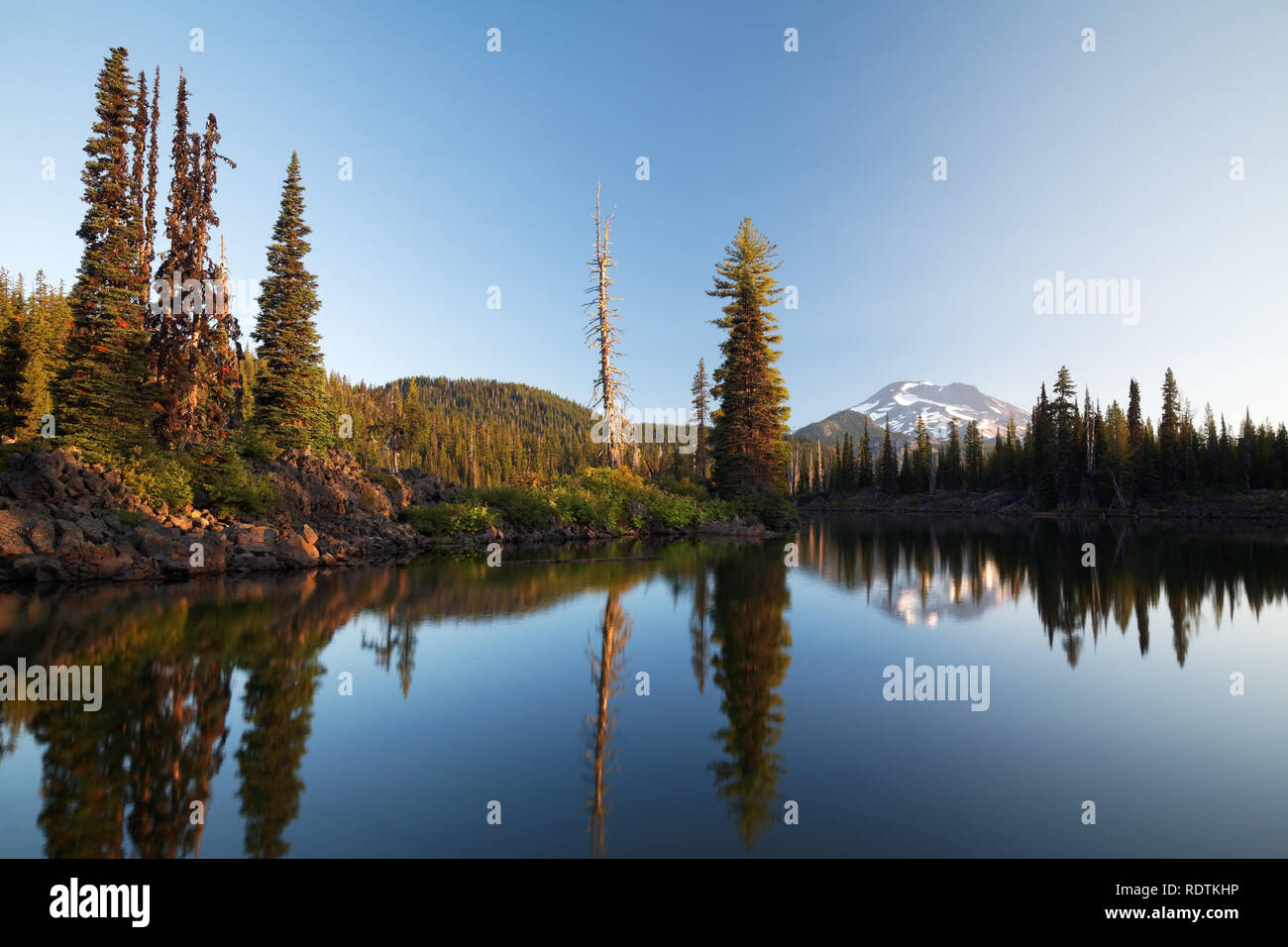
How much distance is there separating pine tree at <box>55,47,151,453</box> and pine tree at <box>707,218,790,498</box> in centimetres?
3088

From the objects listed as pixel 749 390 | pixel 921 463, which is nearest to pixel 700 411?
pixel 749 390

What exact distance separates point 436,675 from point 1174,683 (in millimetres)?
10578

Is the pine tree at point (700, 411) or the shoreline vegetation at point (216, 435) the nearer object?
the shoreline vegetation at point (216, 435)

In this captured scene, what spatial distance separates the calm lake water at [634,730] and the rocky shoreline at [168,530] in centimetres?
201

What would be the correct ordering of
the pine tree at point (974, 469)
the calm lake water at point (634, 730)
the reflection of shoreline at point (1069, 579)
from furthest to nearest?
the pine tree at point (974, 469), the reflection of shoreline at point (1069, 579), the calm lake water at point (634, 730)

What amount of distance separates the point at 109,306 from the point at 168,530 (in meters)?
13.1

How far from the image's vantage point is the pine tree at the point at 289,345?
32.5m

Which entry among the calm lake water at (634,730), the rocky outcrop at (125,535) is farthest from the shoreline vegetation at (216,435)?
the calm lake water at (634,730)

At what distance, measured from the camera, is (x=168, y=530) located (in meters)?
18.1

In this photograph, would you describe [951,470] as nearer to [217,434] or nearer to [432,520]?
[432,520]

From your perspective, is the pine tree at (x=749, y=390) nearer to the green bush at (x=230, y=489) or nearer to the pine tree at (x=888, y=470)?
the green bush at (x=230, y=489)
